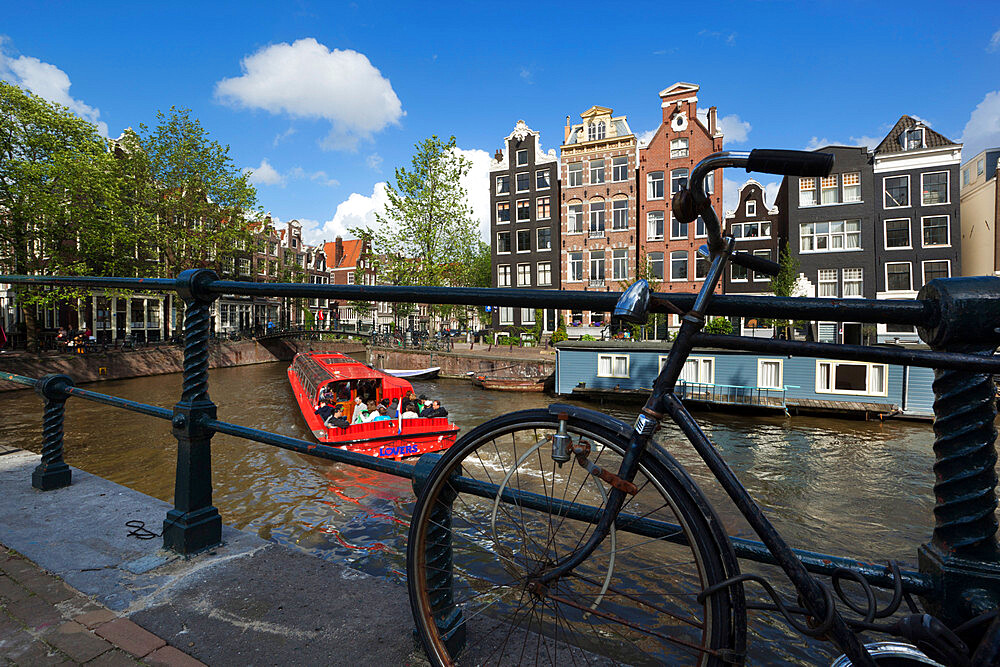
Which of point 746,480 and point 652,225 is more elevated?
point 652,225

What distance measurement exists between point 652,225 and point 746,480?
24506mm

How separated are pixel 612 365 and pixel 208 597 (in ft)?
71.5

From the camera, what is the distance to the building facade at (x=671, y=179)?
A: 108 feet

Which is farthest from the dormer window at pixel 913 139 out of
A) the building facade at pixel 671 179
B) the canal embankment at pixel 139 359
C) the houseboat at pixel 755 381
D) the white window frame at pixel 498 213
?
the canal embankment at pixel 139 359

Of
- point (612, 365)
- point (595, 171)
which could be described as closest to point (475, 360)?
point (612, 365)

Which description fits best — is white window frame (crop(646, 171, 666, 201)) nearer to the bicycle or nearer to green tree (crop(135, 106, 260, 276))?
green tree (crop(135, 106, 260, 276))

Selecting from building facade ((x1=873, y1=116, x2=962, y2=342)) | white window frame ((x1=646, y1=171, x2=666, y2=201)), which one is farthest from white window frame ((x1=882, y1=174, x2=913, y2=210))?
white window frame ((x1=646, y1=171, x2=666, y2=201))

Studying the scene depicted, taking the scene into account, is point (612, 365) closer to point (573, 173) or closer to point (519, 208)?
point (573, 173)

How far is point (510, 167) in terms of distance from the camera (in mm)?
38906

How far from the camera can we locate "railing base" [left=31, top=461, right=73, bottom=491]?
3.27m

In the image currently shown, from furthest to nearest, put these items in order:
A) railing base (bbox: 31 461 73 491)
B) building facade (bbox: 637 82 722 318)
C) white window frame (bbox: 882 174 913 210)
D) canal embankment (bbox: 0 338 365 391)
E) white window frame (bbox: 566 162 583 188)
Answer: white window frame (bbox: 566 162 583 188) < building facade (bbox: 637 82 722 318) < white window frame (bbox: 882 174 913 210) < canal embankment (bbox: 0 338 365 391) < railing base (bbox: 31 461 73 491)

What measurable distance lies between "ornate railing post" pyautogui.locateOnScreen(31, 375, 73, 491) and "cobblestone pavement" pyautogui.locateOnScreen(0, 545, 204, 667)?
1332 millimetres

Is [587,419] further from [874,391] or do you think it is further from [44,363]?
[44,363]

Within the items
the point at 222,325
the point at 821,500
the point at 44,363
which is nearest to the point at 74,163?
the point at 44,363
